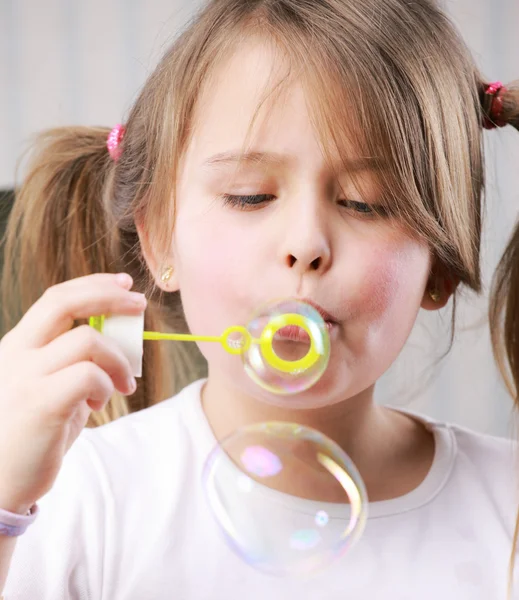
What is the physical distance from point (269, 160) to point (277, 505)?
0.35 meters

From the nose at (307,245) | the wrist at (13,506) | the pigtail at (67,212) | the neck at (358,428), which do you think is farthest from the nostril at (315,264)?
the pigtail at (67,212)

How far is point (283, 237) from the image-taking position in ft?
2.65

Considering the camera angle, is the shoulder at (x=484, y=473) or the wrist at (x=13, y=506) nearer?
the wrist at (x=13, y=506)

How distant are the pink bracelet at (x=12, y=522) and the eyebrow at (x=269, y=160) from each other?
366 millimetres

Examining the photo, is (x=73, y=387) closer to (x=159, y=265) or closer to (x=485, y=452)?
(x=159, y=265)

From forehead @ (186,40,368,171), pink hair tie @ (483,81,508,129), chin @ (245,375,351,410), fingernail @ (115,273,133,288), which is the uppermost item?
forehead @ (186,40,368,171)

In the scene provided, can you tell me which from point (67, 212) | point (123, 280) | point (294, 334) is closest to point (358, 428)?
point (294, 334)

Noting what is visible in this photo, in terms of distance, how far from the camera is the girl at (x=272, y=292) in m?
0.79

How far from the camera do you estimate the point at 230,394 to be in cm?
102

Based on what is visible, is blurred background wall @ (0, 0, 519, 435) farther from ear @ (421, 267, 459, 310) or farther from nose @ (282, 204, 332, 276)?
nose @ (282, 204, 332, 276)

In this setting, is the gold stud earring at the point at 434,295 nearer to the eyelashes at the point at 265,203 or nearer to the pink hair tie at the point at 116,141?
the eyelashes at the point at 265,203

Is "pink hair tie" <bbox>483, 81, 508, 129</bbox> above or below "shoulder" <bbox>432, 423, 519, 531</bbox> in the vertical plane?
above

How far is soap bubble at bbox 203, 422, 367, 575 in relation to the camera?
85 cm

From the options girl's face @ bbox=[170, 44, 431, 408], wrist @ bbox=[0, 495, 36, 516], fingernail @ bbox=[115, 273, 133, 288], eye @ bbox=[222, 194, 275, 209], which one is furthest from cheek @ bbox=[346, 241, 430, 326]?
wrist @ bbox=[0, 495, 36, 516]
